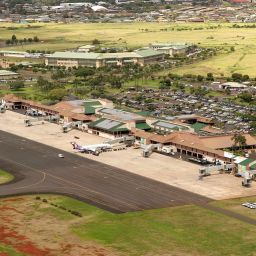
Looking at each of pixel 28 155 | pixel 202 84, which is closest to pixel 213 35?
pixel 202 84

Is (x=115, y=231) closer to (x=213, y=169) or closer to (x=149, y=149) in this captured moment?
(x=213, y=169)

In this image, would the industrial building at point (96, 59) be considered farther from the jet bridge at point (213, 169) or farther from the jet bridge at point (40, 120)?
the jet bridge at point (213, 169)

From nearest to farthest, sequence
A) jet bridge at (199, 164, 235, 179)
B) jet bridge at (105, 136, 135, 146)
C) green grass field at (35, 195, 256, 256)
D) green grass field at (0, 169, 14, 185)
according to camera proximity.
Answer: green grass field at (35, 195, 256, 256) → green grass field at (0, 169, 14, 185) → jet bridge at (199, 164, 235, 179) → jet bridge at (105, 136, 135, 146)

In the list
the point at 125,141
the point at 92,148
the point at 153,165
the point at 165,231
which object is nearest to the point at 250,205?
the point at 165,231

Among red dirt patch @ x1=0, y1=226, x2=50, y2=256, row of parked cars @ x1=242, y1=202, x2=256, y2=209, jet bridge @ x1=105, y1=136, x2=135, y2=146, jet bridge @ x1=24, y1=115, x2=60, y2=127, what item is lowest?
jet bridge @ x1=24, y1=115, x2=60, y2=127

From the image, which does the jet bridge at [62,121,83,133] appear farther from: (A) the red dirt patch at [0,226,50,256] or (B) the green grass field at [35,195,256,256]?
(A) the red dirt patch at [0,226,50,256]

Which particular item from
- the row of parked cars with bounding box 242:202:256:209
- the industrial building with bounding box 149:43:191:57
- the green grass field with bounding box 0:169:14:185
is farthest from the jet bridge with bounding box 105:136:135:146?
the industrial building with bounding box 149:43:191:57
